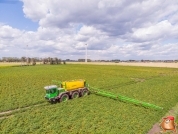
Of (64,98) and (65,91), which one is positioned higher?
(65,91)

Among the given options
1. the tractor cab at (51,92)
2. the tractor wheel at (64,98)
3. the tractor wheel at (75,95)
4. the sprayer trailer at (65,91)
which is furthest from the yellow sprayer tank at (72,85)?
the tractor cab at (51,92)

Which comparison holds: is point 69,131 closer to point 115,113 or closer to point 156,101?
point 115,113


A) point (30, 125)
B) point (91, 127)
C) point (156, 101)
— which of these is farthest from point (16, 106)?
point (156, 101)

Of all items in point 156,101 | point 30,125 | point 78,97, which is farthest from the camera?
point 78,97

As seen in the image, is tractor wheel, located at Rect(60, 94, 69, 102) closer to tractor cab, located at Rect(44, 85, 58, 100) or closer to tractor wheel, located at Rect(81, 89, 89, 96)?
tractor cab, located at Rect(44, 85, 58, 100)

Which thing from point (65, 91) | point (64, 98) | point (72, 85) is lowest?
point (64, 98)

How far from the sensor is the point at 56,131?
10094mm

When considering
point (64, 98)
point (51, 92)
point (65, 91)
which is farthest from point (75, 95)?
point (51, 92)

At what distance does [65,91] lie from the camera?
57.6 feet

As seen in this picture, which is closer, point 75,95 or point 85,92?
point 75,95

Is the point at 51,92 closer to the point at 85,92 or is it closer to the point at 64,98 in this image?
the point at 64,98

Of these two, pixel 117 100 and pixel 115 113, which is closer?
pixel 115 113

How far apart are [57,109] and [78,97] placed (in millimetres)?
4880

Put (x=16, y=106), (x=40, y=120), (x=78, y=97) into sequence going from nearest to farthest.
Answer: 1. (x=40, y=120)
2. (x=16, y=106)
3. (x=78, y=97)
